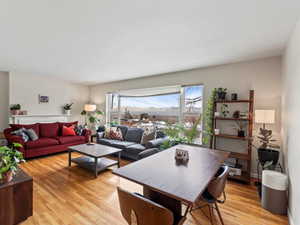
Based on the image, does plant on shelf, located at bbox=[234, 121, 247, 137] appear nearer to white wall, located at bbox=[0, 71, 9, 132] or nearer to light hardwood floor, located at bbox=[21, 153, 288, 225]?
light hardwood floor, located at bbox=[21, 153, 288, 225]

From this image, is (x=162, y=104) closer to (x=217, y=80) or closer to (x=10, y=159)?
(x=217, y=80)

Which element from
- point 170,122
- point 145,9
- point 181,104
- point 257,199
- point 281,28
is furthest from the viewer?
point 170,122

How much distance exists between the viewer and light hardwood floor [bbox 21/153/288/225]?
1806mm

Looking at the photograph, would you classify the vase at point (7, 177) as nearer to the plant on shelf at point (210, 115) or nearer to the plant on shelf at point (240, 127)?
the plant on shelf at point (210, 115)

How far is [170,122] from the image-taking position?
4395mm

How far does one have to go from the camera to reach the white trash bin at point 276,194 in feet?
6.45

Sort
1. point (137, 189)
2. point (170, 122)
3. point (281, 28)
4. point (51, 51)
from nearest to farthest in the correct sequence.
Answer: point (281, 28) < point (137, 189) < point (51, 51) < point (170, 122)

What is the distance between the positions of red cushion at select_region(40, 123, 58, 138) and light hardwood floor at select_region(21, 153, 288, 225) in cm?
146

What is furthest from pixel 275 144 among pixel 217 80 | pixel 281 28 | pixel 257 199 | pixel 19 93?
pixel 19 93

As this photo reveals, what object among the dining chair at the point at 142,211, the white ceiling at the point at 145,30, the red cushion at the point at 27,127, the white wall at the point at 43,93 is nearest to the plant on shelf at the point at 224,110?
the white ceiling at the point at 145,30

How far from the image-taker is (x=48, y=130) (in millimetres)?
4402

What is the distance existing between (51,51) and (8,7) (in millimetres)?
1254

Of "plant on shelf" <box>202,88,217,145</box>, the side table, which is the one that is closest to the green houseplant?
the side table

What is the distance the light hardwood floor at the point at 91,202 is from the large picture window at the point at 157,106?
1.89 metres
